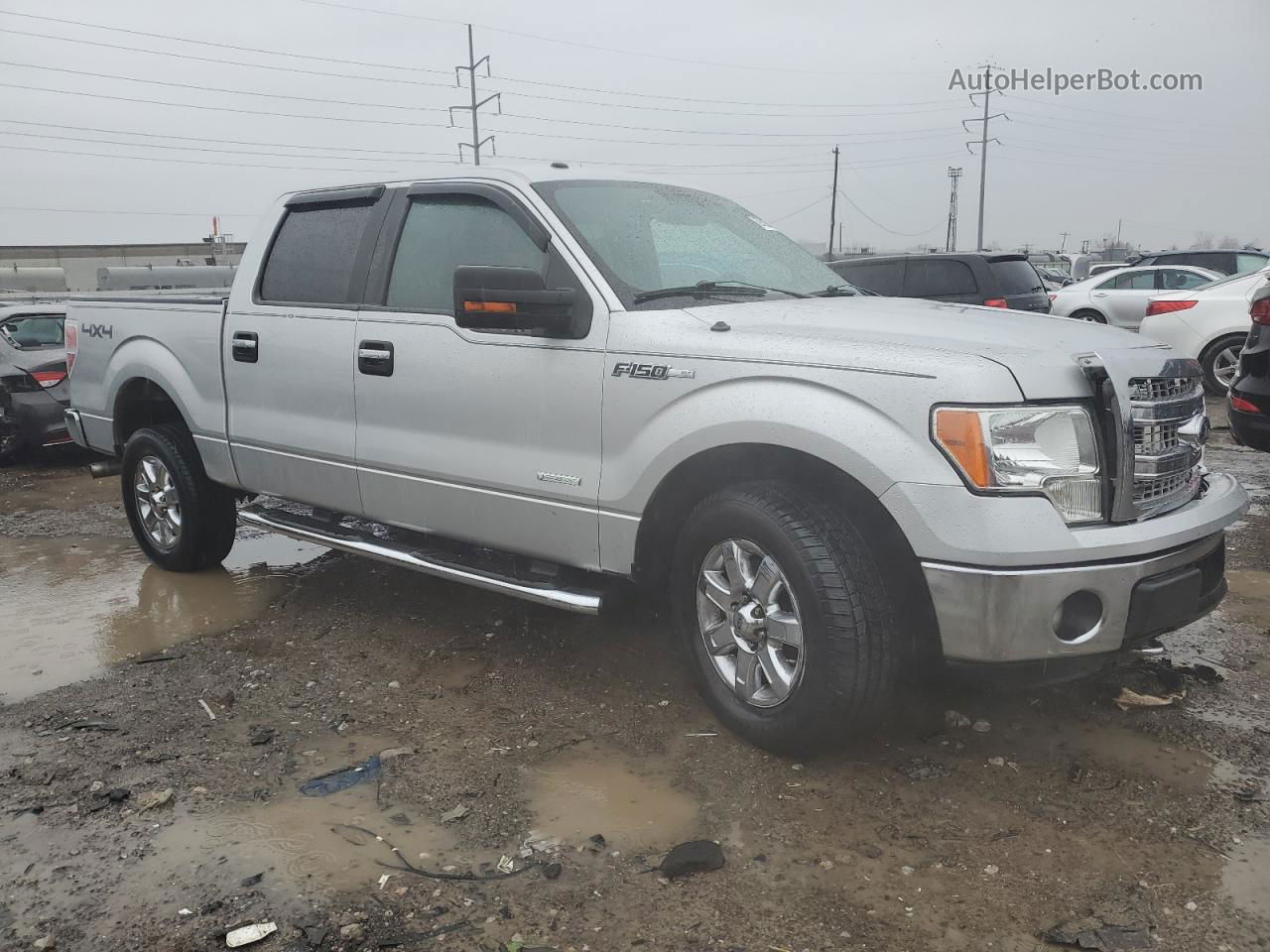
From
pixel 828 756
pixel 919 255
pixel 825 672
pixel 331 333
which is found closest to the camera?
pixel 825 672

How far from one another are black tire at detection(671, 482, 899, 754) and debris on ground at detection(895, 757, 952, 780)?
271mm

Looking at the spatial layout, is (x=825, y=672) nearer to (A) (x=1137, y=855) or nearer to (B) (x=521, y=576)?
(A) (x=1137, y=855)

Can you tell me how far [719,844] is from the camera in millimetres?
3014

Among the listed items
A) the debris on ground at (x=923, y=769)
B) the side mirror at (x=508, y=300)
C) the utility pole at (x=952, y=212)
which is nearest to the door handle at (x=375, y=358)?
the side mirror at (x=508, y=300)

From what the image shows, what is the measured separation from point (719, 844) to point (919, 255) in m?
9.62

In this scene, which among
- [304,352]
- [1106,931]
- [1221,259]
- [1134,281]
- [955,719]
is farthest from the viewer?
[1221,259]

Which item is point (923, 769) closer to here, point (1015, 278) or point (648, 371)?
point (648, 371)

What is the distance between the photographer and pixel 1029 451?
299cm

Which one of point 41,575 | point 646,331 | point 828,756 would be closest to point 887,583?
point 828,756

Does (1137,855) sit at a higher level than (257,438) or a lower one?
lower

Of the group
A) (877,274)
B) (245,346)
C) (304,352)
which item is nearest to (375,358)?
(304,352)

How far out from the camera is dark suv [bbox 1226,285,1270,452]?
5656 millimetres

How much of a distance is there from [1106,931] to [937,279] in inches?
382

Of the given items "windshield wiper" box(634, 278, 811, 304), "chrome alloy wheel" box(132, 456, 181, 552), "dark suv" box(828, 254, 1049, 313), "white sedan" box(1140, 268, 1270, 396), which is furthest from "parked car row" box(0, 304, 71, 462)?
"white sedan" box(1140, 268, 1270, 396)
